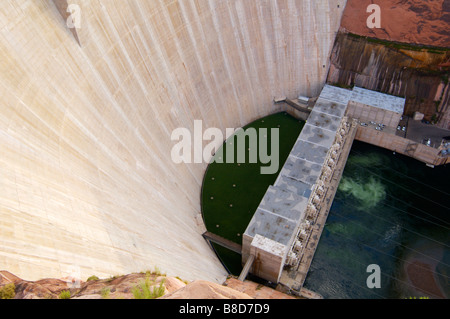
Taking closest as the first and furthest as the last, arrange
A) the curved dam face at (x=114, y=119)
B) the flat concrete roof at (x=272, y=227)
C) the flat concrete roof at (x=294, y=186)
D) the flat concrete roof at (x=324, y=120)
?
the curved dam face at (x=114, y=119) → the flat concrete roof at (x=272, y=227) → the flat concrete roof at (x=294, y=186) → the flat concrete roof at (x=324, y=120)

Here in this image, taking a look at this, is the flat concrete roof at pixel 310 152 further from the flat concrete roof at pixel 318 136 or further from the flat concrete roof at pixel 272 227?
the flat concrete roof at pixel 272 227

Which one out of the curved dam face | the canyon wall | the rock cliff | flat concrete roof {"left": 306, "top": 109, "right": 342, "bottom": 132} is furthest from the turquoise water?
the rock cliff

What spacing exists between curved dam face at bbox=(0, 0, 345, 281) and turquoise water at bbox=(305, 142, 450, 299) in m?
7.46

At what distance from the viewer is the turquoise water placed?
21.0 m

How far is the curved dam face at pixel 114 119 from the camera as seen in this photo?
12.7 metres

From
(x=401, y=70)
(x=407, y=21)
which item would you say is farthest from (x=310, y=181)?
(x=407, y=21)

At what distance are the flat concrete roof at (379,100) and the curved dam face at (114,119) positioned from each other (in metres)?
8.88

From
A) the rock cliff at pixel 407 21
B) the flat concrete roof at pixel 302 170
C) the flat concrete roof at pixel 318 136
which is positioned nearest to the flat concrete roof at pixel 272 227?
the flat concrete roof at pixel 302 170

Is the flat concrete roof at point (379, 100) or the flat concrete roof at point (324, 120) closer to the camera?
the flat concrete roof at point (324, 120)

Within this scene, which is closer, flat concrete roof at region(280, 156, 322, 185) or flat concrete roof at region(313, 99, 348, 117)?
flat concrete roof at region(280, 156, 322, 185)

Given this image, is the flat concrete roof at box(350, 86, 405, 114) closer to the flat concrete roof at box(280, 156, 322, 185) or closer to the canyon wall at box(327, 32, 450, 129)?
the canyon wall at box(327, 32, 450, 129)

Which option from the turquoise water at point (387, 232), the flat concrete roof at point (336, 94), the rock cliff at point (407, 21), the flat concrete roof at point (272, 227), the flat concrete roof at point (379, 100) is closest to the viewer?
the flat concrete roof at point (272, 227)

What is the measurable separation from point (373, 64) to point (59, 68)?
82.1ft
